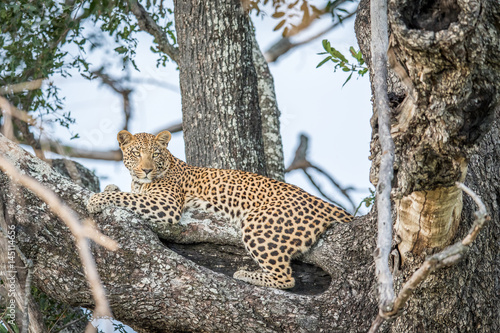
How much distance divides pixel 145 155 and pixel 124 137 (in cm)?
37

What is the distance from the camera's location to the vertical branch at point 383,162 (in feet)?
8.48

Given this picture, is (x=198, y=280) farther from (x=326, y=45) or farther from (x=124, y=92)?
(x=124, y=92)

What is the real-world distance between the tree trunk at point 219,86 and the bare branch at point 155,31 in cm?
141

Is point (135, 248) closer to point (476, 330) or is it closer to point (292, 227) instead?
point (292, 227)

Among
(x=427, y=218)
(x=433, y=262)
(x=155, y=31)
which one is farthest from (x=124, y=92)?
(x=433, y=262)

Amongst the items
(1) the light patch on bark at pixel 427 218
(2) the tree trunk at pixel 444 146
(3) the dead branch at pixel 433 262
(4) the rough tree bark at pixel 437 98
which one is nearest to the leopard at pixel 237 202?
(2) the tree trunk at pixel 444 146

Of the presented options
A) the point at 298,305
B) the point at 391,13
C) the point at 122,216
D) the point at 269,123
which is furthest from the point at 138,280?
the point at 269,123

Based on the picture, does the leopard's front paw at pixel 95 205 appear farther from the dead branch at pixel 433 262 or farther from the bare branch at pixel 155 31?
the bare branch at pixel 155 31

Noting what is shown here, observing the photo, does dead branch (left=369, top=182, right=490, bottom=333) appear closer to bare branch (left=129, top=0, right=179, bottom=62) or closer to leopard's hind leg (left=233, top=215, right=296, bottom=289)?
leopard's hind leg (left=233, top=215, right=296, bottom=289)

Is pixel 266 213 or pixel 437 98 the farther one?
pixel 266 213

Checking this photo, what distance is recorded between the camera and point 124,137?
24.1 feet

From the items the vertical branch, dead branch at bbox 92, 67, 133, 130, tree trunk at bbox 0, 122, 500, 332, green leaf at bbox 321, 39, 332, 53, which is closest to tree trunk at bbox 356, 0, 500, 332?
the vertical branch

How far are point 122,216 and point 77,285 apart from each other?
0.64m

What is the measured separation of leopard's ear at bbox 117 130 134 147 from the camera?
7305mm
